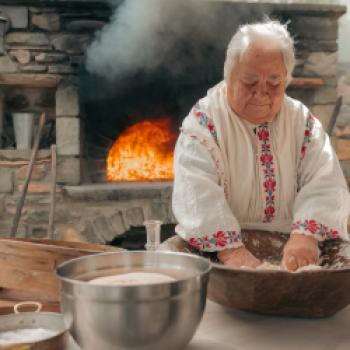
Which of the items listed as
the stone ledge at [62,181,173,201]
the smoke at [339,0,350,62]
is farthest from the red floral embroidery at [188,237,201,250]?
the smoke at [339,0,350,62]

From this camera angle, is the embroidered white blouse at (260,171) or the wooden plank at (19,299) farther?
the embroidered white blouse at (260,171)

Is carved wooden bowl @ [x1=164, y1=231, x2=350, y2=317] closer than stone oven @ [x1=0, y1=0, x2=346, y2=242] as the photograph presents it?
Yes

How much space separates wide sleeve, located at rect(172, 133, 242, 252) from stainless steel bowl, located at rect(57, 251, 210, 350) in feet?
1.53

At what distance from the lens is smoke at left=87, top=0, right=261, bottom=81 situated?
365 centimetres

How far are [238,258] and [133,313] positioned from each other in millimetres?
560

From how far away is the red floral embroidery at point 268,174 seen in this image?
1.51m

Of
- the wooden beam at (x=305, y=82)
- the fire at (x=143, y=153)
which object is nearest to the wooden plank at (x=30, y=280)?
the fire at (x=143, y=153)

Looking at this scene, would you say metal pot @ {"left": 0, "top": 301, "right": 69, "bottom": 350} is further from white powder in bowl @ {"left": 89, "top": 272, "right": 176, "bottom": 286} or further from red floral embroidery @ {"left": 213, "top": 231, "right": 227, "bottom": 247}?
red floral embroidery @ {"left": 213, "top": 231, "right": 227, "bottom": 247}

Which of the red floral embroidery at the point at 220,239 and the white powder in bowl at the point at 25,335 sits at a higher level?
the red floral embroidery at the point at 220,239

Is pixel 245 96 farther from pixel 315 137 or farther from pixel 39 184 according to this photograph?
pixel 39 184

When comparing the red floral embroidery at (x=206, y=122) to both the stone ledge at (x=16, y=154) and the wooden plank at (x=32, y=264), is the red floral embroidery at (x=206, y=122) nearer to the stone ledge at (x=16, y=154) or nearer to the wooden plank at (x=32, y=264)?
the wooden plank at (x=32, y=264)

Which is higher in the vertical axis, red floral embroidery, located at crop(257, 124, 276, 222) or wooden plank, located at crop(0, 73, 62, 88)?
wooden plank, located at crop(0, 73, 62, 88)

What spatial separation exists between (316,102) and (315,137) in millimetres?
2506

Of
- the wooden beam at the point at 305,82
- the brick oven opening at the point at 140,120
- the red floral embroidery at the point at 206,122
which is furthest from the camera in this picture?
the brick oven opening at the point at 140,120
